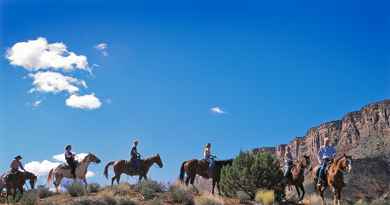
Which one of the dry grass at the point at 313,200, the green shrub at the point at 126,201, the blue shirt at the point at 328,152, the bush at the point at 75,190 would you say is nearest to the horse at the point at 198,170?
the dry grass at the point at 313,200

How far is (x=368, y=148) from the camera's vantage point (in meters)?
138

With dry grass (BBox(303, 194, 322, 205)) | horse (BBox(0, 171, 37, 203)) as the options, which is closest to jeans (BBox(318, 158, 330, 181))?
dry grass (BBox(303, 194, 322, 205))

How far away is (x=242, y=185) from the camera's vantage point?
1107 inches

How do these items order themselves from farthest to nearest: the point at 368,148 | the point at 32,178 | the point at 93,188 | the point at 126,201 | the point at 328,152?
the point at 368,148, the point at 32,178, the point at 93,188, the point at 328,152, the point at 126,201

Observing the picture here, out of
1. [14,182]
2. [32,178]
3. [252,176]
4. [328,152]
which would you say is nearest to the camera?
[328,152]

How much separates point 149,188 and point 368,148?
121m

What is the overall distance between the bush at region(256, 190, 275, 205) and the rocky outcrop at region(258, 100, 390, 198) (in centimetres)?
843

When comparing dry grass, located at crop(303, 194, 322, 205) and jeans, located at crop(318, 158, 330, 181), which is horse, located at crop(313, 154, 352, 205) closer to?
jeans, located at crop(318, 158, 330, 181)

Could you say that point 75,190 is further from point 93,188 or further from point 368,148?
point 368,148

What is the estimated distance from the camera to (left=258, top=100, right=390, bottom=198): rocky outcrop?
98375 mm

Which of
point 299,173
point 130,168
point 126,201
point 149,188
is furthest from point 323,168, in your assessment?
point 130,168

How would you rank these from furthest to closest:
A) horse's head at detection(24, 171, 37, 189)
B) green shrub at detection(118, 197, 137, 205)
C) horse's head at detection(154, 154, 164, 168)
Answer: horse's head at detection(154, 154, 164, 168), horse's head at detection(24, 171, 37, 189), green shrub at detection(118, 197, 137, 205)

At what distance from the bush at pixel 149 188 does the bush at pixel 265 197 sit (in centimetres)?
470

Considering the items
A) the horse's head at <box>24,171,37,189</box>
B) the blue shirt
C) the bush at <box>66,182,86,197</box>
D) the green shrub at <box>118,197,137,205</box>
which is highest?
the blue shirt
